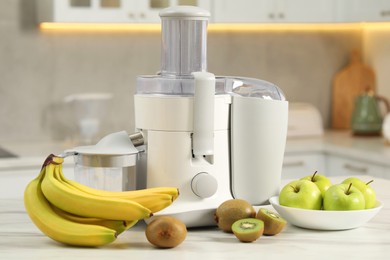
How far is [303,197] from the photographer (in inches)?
73.1

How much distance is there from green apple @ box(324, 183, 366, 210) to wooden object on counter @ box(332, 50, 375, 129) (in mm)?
2883

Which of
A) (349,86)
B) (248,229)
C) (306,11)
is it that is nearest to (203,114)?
(248,229)

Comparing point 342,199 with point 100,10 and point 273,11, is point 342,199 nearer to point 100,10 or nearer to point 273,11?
point 100,10

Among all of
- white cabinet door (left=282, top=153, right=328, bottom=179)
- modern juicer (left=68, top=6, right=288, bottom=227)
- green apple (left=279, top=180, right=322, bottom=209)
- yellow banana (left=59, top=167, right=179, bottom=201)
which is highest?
modern juicer (left=68, top=6, right=288, bottom=227)

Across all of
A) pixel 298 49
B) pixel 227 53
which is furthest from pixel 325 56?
pixel 227 53

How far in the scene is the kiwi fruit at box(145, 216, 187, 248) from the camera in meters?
1.71

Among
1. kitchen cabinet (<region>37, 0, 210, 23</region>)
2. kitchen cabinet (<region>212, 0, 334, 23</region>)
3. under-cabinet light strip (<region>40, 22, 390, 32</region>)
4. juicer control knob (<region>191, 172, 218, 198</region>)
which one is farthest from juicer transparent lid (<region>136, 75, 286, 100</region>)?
under-cabinet light strip (<region>40, 22, 390, 32</region>)

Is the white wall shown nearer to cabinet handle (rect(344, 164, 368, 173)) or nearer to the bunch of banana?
cabinet handle (rect(344, 164, 368, 173))

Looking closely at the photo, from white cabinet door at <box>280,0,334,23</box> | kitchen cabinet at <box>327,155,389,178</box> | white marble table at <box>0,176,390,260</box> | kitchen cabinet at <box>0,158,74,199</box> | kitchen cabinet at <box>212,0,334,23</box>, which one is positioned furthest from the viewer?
white cabinet door at <box>280,0,334,23</box>

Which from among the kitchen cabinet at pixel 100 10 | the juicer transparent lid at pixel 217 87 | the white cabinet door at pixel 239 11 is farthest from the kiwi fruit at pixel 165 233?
the white cabinet door at pixel 239 11

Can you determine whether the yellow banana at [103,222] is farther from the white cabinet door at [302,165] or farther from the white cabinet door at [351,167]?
the white cabinet door at [302,165]

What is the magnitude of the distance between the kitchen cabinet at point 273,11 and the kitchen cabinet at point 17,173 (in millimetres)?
1172

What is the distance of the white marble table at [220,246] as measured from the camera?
1.67 metres

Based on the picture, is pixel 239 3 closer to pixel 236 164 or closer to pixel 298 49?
pixel 298 49
